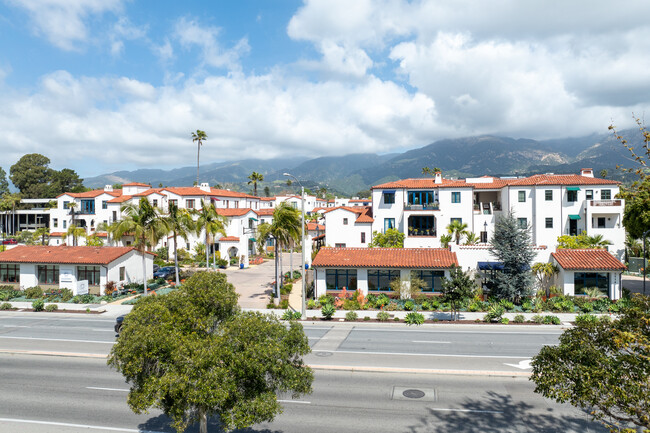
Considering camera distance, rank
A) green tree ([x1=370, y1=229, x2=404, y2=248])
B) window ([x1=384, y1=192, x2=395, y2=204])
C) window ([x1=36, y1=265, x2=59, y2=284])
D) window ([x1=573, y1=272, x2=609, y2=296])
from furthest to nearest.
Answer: window ([x1=384, y1=192, x2=395, y2=204]) < green tree ([x1=370, y1=229, x2=404, y2=248]) < window ([x1=36, y1=265, x2=59, y2=284]) < window ([x1=573, y1=272, x2=609, y2=296])

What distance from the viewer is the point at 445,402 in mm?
15680

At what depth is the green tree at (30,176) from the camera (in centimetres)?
11131

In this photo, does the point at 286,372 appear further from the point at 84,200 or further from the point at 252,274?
the point at 84,200

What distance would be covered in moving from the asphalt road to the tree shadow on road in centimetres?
3

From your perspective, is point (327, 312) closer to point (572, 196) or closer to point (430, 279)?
point (430, 279)

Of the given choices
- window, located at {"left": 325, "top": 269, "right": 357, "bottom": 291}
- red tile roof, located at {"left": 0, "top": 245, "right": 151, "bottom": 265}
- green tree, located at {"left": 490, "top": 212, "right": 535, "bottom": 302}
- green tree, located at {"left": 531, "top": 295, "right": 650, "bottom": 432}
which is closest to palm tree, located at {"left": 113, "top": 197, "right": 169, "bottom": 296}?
red tile roof, located at {"left": 0, "top": 245, "right": 151, "bottom": 265}

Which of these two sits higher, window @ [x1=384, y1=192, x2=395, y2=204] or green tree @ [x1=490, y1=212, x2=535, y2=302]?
window @ [x1=384, y1=192, x2=395, y2=204]

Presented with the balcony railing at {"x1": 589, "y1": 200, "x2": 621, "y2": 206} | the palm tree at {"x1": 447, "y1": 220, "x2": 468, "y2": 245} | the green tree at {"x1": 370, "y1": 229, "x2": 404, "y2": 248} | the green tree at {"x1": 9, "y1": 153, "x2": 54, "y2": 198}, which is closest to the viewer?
the balcony railing at {"x1": 589, "y1": 200, "x2": 621, "y2": 206}

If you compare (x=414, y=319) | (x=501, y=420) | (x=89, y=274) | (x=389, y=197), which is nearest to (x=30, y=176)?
(x=89, y=274)

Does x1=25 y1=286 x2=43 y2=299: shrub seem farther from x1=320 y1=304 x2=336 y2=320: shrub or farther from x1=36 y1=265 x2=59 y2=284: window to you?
x1=320 y1=304 x2=336 y2=320: shrub

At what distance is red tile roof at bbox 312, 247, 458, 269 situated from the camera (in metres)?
36.2

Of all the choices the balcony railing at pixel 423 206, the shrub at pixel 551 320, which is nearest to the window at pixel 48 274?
the balcony railing at pixel 423 206

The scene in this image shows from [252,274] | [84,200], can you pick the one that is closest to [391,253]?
[252,274]

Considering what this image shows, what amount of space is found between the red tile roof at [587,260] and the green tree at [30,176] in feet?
406
